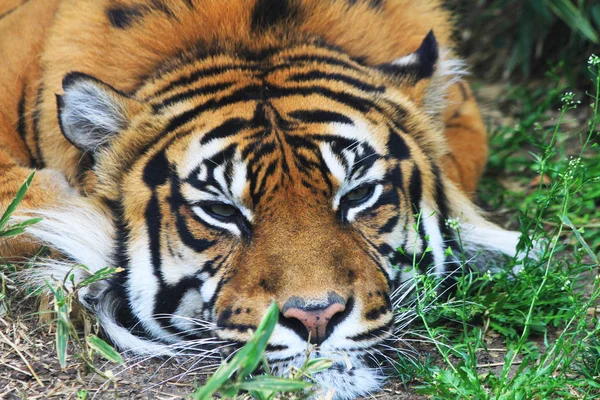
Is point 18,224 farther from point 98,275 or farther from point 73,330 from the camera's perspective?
point 73,330

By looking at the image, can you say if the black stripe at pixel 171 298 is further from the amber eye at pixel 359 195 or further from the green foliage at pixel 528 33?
the green foliage at pixel 528 33

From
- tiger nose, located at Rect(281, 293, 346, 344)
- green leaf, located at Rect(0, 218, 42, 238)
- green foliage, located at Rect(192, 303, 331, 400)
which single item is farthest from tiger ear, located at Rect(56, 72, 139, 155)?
green foliage, located at Rect(192, 303, 331, 400)

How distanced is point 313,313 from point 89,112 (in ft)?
4.08

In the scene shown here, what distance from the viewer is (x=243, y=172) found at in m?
3.08

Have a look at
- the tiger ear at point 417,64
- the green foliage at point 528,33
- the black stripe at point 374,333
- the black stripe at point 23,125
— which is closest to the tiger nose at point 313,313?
the black stripe at point 374,333

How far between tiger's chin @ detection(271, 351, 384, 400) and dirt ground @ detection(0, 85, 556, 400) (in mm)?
59

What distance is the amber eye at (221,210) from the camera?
311cm

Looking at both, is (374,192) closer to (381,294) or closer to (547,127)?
(381,294)

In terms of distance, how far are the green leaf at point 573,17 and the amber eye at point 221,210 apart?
Answer: 3.19 metres

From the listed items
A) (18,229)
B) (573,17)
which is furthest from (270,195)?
(573,17)

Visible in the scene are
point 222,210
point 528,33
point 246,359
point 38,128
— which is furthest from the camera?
point 528,33

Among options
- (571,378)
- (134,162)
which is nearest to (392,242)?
(571,378)

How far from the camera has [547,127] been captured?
221 inches

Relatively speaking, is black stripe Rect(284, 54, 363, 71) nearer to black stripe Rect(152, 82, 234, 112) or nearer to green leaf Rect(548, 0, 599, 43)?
black stripe Rect(152, 82, 234, 112)
